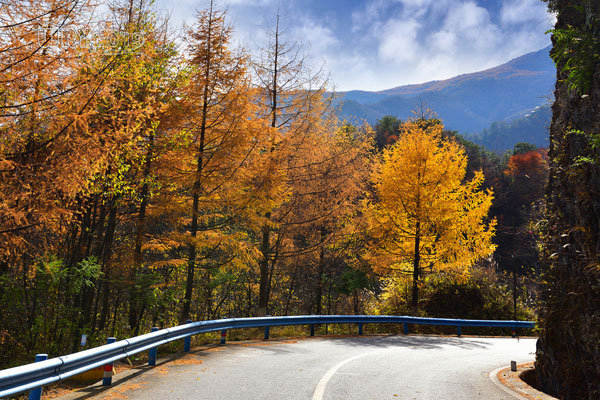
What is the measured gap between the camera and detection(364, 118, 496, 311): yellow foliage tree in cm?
1925

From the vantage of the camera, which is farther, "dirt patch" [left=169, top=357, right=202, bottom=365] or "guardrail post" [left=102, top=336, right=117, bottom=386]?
"dirt patch" [left=169, top=357, right=202, bottom=365]

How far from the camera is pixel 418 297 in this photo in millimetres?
21531

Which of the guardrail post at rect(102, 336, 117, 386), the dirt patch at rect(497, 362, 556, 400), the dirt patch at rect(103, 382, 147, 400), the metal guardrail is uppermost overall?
the metal guardrail

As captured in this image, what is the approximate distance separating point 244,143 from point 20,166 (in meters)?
7.19

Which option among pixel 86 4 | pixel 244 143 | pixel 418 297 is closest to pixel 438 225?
pixel 418 297

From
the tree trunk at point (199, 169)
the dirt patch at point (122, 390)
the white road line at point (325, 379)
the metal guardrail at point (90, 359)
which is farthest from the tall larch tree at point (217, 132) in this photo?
the dirt patch at point (122, 390)

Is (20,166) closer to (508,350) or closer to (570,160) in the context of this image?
(570,160)

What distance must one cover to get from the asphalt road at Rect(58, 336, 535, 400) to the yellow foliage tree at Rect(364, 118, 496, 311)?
23.6 feet

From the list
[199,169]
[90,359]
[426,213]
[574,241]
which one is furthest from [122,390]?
[426,213]

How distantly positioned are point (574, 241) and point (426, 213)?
426 inches

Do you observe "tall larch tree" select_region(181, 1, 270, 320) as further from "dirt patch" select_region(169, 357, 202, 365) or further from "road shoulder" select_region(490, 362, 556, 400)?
"road shoulder" select_region(490, 362, 556, 400)

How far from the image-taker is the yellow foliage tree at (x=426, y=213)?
1925 cm

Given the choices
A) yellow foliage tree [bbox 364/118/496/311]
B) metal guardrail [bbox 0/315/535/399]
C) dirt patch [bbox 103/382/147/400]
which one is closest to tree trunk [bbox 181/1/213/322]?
metal guardrail [bbox 0/315/535/399]

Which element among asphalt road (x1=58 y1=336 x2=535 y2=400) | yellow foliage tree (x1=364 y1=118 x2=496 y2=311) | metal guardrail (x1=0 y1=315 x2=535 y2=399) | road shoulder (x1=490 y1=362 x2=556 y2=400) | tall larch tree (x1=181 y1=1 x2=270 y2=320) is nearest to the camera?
metal guardrail (x1=0 y1=315 x2=535 y2=399)
